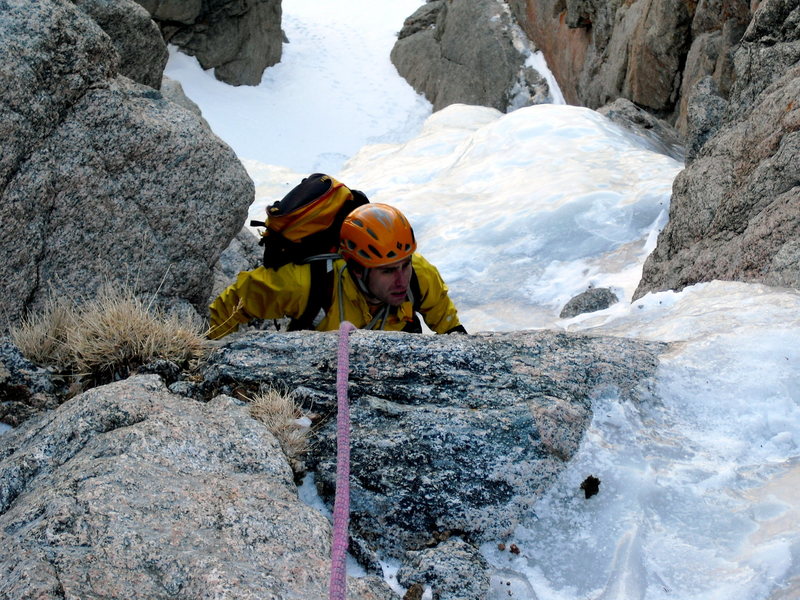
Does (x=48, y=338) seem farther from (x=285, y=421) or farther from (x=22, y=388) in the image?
(x=285, y=421)

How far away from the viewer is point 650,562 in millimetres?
2916

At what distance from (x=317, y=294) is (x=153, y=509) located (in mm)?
2722

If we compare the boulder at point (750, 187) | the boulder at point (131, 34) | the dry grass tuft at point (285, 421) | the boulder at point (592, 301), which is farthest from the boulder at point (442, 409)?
the boulder at point (131, 34)

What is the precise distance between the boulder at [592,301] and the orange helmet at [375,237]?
3.47 meters

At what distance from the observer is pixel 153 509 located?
2652mm

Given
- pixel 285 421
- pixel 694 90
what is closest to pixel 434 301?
pixel 285 421

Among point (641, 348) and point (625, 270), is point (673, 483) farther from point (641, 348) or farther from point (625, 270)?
point (625, 270)

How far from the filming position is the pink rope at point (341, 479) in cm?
246

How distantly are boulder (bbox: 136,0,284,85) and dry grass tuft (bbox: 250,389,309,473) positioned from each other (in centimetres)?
2669

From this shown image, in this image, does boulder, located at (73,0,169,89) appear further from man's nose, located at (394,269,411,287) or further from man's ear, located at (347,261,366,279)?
man's nose, located at (394,269,411,287)

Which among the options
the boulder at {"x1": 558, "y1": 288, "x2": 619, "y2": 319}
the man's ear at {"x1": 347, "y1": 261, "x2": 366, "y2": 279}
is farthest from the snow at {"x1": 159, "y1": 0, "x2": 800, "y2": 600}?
the man's ear at {"x1": 347, "y1": 261, "x2": 366, "y2": 279}

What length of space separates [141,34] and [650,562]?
692 cm

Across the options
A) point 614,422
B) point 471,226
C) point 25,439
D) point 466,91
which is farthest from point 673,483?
point 466,91

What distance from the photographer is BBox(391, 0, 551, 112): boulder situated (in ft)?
87.8
